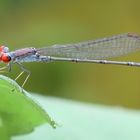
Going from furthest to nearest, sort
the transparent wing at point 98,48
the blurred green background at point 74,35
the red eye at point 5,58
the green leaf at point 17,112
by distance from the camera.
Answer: the blurred green background at point 74,35, the transparent wing at point 98,48, the red eye at point 5,58, the green leaf at point 17,112

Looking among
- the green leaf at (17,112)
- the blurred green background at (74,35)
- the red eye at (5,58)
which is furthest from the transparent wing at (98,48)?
the green leaf at (17,112)

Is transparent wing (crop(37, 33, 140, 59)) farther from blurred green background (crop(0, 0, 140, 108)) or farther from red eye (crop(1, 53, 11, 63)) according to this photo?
blurred green background (crop(0, 0, 140, 108))

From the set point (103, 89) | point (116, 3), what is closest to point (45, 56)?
point (103, 89)

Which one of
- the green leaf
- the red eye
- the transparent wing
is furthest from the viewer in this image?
the transparent wing

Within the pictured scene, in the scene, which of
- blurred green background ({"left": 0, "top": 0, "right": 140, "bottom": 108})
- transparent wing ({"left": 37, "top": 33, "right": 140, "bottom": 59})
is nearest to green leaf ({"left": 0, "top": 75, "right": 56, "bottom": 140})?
transparent wing ({"left": 37, "top": 33, "right": 140, "bottom": 59})

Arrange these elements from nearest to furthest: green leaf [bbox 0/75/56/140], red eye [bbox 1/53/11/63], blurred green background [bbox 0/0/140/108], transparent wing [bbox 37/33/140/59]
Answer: green leaf [bbox 0/75/56/140] → red eye [bbox 1/53/11/63] → transparent wing [bbox 37/33/140/59] → blurred green background [bbox 0/0/140/108]

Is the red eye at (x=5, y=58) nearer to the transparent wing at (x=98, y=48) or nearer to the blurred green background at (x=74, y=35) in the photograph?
the transparent wing at (x=98, y=48)
